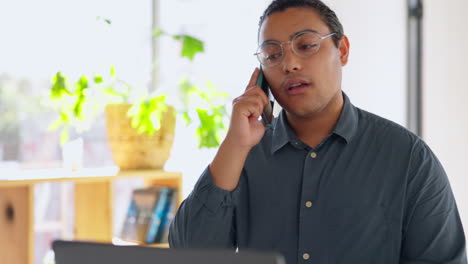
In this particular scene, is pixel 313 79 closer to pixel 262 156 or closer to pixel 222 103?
pixel 262 156

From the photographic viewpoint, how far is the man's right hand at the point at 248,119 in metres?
1.66

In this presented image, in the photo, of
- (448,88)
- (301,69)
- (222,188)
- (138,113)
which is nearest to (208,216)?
(222,188)

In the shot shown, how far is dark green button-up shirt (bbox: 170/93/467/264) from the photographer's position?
1.59 meters

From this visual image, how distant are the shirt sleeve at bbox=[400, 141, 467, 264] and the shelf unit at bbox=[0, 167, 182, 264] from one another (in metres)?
1.69

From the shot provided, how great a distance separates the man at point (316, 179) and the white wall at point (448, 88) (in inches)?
81.3

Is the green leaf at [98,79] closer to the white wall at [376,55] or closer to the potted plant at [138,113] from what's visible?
the potted plant at [138,113]

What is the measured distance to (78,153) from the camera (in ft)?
10.0

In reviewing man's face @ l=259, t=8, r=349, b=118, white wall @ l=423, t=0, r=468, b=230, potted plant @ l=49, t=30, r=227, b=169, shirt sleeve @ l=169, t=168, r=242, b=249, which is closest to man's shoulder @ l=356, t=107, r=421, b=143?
man's face @ l=259, t=8, r=349, b=118

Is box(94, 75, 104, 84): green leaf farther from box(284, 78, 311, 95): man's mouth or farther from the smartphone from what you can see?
box(284, 78, 311, 95): man's mouth

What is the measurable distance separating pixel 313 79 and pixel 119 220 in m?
2.39

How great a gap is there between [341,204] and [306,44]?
43 centimetres

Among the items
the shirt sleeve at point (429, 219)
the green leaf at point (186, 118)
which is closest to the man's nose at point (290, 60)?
the shirt sleeve at point (429, 219)

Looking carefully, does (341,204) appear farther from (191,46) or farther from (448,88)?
(448,88)

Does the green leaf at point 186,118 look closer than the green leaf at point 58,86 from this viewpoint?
No
